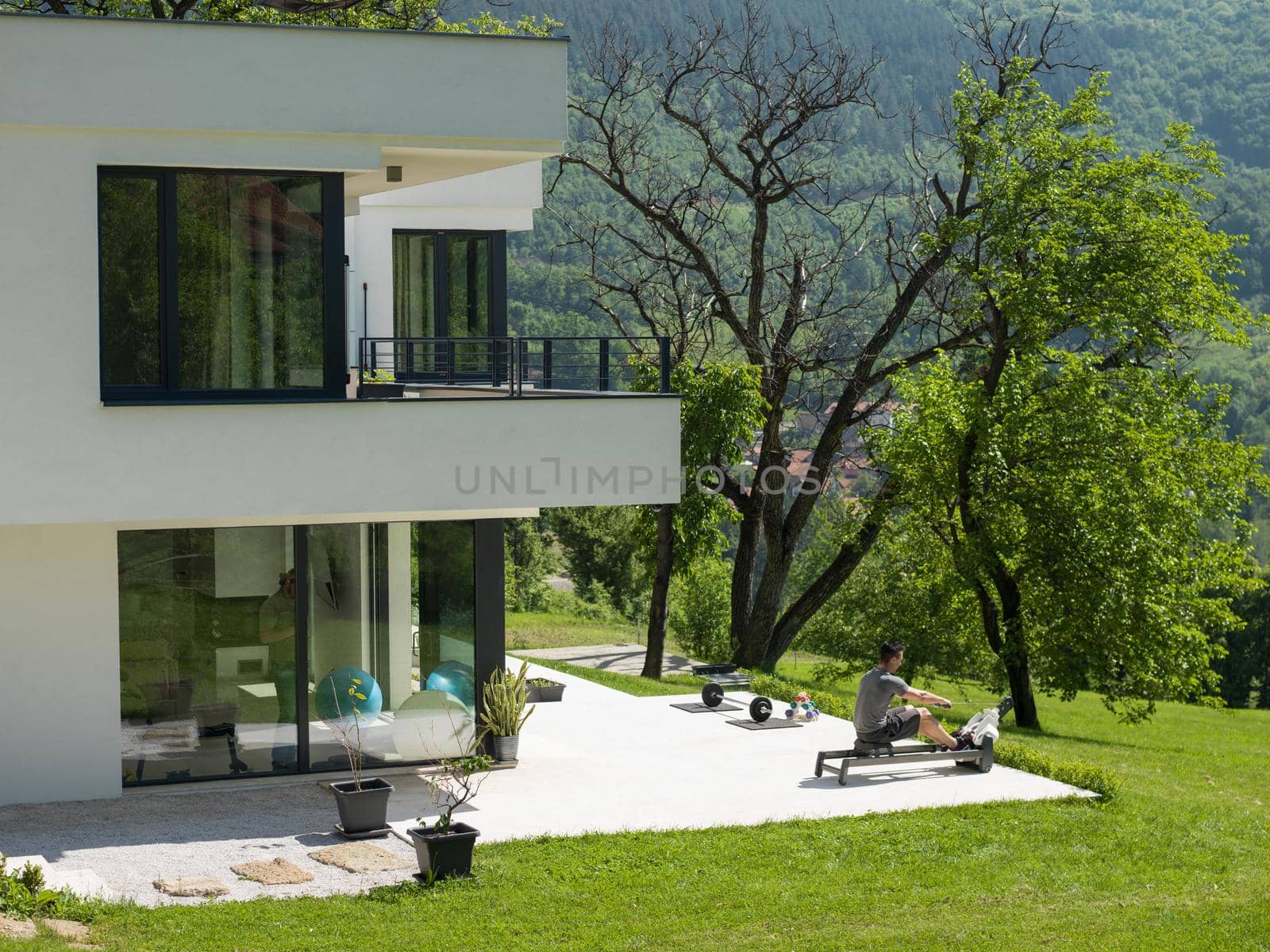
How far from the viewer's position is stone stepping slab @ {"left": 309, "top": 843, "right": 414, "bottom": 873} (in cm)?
1090

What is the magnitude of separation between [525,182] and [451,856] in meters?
10.7

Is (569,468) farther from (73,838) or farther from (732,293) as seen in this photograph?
(732,293)

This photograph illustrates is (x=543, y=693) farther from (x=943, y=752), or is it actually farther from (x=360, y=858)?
(x=360, y=858)

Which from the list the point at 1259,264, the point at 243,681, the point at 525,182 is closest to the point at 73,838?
the point at 243,681

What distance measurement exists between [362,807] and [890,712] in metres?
5.83

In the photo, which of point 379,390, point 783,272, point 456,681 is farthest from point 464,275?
point 783,272

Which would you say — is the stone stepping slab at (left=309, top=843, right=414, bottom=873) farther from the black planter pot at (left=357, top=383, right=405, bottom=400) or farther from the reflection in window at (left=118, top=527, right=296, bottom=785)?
the black planter pot at (left=357, top=383, right=405, bottom=400)

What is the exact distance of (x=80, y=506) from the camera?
12.0 m

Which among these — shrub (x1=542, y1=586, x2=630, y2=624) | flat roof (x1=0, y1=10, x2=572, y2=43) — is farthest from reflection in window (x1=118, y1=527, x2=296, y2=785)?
shrub (x1=542, y1=586, x2=630, y2=624)

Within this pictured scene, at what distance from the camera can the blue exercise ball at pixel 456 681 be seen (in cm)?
1470

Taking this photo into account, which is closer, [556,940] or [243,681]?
[556,940]

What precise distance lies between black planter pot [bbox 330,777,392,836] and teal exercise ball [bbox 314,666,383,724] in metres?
2.27

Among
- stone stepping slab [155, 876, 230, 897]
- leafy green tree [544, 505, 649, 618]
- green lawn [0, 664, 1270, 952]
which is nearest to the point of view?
green lawn [0, 664, 1270, 952]

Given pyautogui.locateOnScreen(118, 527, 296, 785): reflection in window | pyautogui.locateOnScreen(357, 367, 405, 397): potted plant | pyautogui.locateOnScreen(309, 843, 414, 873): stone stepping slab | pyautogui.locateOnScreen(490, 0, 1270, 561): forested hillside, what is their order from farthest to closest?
pyautogui.locateOnScreen(490, 0, 1270, 561): forested hillside
pyautogui.locateOnScreen(357, 367, 405, 397): potted plant
pyautogui.locateOnScreen(118, 527, 296, 785): reflection in window
pyautogui.locateOnScreen(309, 843, 414, 873): stone stepping slab
